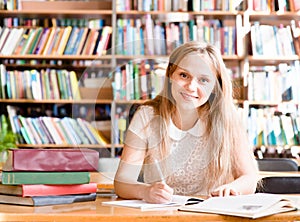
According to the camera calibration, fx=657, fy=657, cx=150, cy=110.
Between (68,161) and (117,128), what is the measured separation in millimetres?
279

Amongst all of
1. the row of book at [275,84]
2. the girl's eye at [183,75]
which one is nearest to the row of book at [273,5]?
the row of book at [275,84]

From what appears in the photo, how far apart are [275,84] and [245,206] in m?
3.57

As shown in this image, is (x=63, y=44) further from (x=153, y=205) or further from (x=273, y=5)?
(x=153, y=205)

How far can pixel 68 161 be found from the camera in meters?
1.53

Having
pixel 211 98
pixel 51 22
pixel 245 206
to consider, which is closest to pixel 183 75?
pixel 211 98

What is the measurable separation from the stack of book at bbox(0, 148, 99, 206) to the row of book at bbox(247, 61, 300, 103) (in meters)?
3.45

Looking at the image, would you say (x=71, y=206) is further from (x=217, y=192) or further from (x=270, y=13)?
(x=270, y=13)

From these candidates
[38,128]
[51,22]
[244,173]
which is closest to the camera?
[244,173]

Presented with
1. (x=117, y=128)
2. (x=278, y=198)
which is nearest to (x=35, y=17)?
(x=117, y=128)

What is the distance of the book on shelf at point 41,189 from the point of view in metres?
1.49

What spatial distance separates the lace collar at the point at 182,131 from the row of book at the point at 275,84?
3.11 metres

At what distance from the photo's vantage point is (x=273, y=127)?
4.88m

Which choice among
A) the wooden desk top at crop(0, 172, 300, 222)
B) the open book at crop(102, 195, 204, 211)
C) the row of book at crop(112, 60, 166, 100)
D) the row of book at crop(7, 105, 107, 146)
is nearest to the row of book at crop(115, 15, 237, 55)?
the row of book at crop(7, 105, 107, 146)

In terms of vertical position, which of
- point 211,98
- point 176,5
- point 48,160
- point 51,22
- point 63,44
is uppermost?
point 176,5
